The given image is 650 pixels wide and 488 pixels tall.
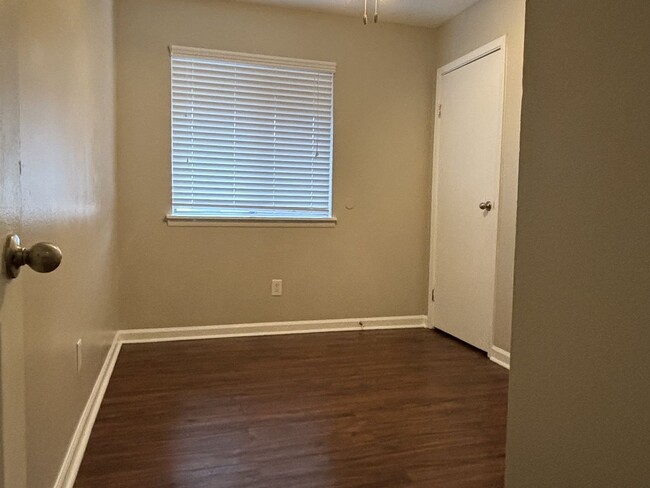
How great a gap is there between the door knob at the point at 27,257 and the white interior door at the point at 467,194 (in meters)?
2.92

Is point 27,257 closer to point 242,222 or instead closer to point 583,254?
point 583,254

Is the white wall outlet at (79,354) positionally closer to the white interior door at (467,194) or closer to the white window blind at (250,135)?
the white window blind at (250,135)

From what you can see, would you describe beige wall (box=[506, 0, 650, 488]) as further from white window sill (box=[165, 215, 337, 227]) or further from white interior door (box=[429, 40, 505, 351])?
white window sill (box=[165, 215, 337, 227])

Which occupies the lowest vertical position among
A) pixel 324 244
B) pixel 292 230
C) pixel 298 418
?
pixel 298 418

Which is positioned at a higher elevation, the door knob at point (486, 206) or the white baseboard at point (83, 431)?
the door knob at point (486, 206)

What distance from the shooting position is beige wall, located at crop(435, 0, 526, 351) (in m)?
3.03

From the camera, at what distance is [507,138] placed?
10.2 feet

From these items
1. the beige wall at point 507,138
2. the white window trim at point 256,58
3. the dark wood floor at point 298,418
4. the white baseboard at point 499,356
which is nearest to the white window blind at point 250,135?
the white window trim at point 256,58

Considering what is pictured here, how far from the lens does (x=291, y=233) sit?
12.3 feet

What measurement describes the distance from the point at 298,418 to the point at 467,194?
2085 mm

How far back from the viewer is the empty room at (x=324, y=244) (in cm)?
90

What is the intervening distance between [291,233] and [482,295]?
4.82 feet

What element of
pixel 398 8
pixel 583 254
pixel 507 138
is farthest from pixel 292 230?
pixel 583 254

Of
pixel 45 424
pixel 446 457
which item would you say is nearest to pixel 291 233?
pixel 446 457
